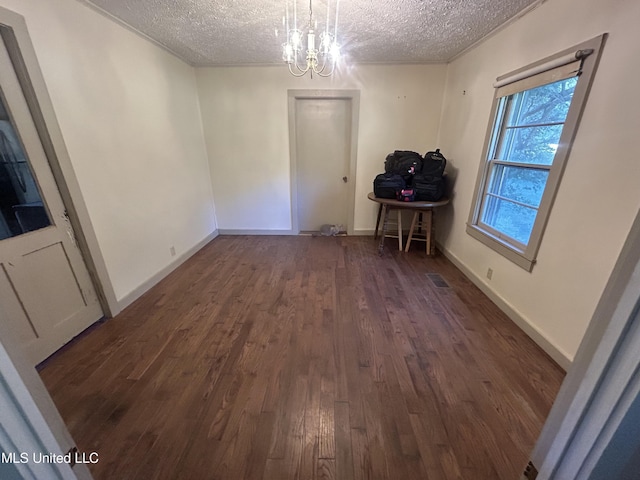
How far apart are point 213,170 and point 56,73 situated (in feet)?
7.13

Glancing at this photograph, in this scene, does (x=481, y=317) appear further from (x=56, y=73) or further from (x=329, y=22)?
(x=56, y=73)

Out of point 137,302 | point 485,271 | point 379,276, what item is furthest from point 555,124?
point 137,302

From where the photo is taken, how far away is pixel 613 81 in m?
1.40

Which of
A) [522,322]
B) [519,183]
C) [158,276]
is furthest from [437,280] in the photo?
[158,276]

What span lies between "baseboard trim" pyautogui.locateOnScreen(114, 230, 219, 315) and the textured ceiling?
2314 mm

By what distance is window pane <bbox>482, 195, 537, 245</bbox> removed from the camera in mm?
2084

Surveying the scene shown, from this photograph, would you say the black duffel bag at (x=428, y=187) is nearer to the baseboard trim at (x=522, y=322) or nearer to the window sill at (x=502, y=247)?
the window sill at (x=502, y=247)

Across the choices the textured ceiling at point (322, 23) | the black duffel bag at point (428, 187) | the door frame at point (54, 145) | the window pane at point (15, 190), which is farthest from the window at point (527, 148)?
the window pane at point (15, 190)

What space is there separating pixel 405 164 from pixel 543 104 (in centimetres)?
146

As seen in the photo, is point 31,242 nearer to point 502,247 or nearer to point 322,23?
point 322,23

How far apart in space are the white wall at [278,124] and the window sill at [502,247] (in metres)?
1.61

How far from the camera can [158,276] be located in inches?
108

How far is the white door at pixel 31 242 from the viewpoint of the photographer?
1.53 meters

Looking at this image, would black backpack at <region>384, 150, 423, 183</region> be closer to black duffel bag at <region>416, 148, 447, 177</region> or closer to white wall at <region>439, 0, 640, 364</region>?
black duffel bag at <region>416, 148, 447, 177</region>
